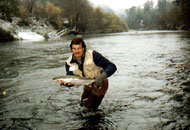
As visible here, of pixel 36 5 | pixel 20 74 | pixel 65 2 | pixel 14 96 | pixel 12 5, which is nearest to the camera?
pixel 14 96

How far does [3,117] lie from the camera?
13.3 feet

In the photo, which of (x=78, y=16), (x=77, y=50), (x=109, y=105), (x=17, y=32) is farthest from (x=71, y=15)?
(x=77, y=50)

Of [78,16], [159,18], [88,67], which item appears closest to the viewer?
[88,67]

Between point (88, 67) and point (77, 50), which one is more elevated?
point (77, 50)

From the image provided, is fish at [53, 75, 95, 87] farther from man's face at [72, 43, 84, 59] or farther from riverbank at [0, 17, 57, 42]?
riverbank at [0, 17, 57, 42]

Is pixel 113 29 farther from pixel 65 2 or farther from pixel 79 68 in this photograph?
pixel 79 68

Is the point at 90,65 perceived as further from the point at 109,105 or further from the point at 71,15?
the point at 71,15

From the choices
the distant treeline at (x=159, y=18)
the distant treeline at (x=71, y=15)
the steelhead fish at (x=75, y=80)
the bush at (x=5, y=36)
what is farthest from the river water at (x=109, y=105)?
the distant treeline at (x=159, y=18)

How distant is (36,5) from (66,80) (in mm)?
60470

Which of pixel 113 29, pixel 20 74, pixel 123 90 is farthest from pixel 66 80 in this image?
pixel 113 29

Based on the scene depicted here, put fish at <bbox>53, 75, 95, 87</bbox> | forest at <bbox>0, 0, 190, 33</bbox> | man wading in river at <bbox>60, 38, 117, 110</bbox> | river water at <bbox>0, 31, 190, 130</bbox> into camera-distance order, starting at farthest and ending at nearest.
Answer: forest at <bbox>0, 0, 190, 33</bbox>, river water at <bbox>0, 31, 190, 130</bbox>, man wading in river at <bbox>60, 38, 117, 110</bbox>, fish at <bbox>53, 75, 95, 87</bbox>

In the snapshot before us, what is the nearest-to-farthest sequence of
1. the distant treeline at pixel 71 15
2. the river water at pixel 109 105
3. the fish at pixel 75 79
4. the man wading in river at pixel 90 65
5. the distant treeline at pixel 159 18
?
the fish at pixel 75 79, the man wading in river at pixel 90 65, the river water at pixel 109 105, the distant treeline at pixel 71 15, the distant treeline at pixel 159 18

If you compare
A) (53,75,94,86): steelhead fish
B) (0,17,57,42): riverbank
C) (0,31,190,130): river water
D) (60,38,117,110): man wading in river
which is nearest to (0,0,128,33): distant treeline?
(0,17,57,42): riverbank

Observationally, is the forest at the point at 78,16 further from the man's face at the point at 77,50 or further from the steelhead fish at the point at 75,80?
the steelhead fish at the point at 75,80
